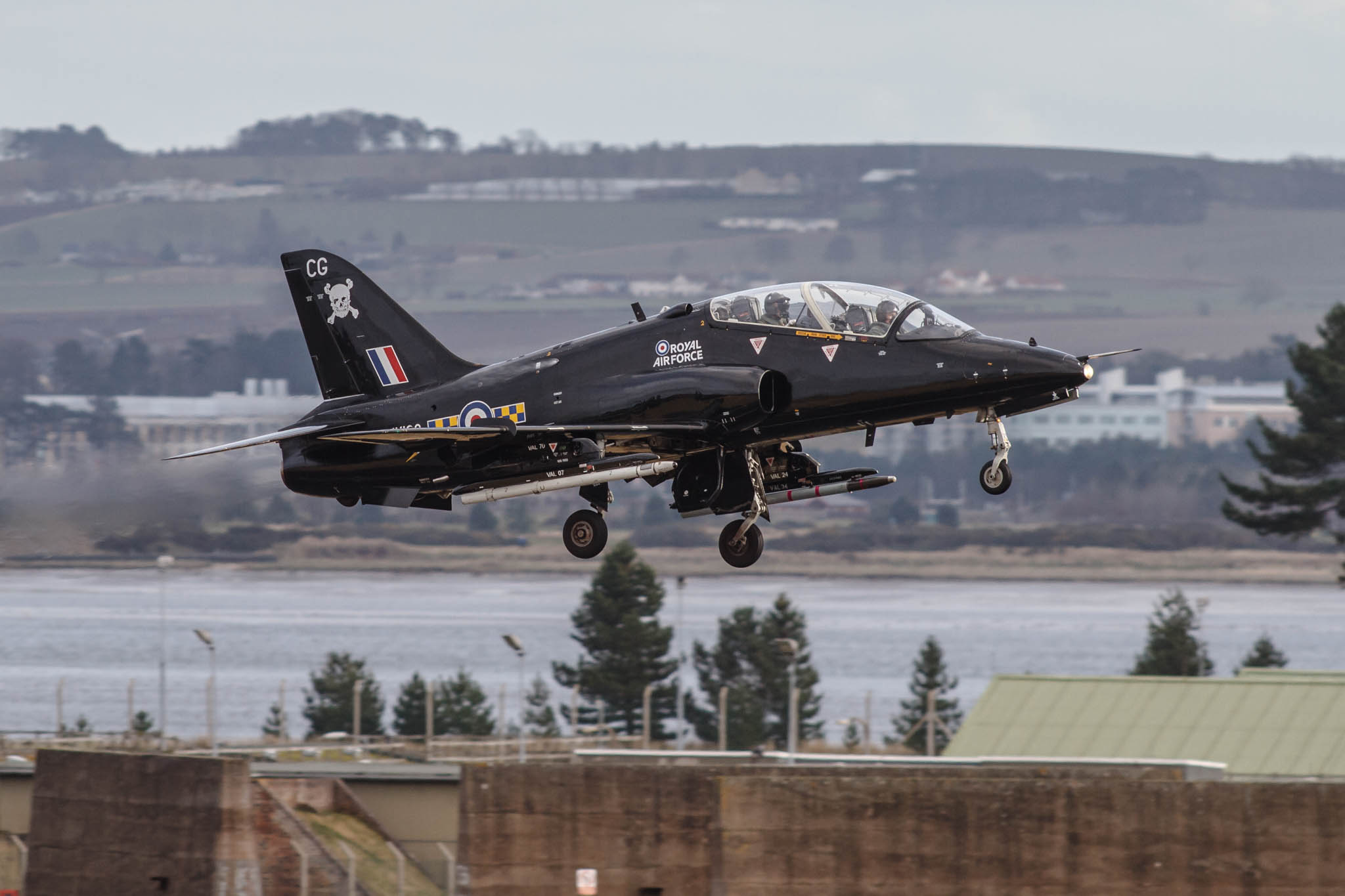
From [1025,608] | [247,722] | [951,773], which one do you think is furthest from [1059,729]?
[1025,608]

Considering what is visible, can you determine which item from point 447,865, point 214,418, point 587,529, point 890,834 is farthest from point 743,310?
point 214,418

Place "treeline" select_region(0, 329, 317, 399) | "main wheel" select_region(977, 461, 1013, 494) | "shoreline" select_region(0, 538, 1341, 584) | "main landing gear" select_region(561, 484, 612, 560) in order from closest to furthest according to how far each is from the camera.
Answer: "main wheel" select_region(977, 461, 1013, 494), "main landing gear" select_region(561, 484, 612, 560), "treeline" select_region(0, 329, 317, 399), "shoreline" select_region(0, 538, 1341, 584)

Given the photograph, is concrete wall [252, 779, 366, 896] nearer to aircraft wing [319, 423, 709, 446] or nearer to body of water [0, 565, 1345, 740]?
aircraft wing [319, 423, 709, 446]

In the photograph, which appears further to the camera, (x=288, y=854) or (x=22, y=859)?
(x=22, y=859)

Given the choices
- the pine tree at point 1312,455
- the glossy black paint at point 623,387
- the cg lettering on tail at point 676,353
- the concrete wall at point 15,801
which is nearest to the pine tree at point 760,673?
the pine tree at point 1312,455

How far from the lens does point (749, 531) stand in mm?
27859

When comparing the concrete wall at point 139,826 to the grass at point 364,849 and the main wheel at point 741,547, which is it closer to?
the grass at point 364,849

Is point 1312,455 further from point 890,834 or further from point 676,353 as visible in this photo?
point 676,353

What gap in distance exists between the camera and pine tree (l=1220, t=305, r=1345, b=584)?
261ft

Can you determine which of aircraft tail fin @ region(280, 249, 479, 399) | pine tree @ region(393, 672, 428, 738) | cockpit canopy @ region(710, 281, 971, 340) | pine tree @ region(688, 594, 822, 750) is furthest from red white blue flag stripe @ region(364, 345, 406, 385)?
pine tree @ region(688, 594, 822, 750)

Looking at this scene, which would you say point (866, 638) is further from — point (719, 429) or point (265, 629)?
point (719, 429)

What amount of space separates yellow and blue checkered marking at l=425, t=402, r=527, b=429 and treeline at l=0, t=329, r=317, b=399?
72638 mm

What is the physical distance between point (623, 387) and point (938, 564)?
163 metres

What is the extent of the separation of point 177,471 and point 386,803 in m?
12.0
